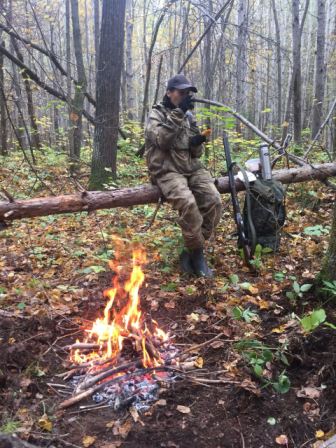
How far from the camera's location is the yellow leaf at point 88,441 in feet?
8.01

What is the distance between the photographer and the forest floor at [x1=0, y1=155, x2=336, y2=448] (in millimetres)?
2533

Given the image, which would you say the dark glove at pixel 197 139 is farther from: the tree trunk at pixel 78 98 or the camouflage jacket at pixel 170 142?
the tree trunk at pixel 78 98

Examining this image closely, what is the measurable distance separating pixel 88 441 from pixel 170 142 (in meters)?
3.32

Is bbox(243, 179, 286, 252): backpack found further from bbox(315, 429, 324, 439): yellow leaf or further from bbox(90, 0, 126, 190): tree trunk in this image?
bbox(90, 0, 126, 190): tree trunk

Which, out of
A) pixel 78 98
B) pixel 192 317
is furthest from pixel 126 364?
pixel 78 98

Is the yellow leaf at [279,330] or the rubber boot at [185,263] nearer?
the yellow leaf at [279,330]

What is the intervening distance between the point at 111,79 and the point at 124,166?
8.52 feet

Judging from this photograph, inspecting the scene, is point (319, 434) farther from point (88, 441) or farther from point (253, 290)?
point (253, 290)

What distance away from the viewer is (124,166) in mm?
10195

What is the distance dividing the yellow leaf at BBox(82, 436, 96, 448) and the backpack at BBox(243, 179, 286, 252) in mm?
3318

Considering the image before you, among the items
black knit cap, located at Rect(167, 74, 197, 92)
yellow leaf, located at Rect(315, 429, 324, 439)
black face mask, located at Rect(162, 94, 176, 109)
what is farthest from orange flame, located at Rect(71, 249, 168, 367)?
black knit cap, located at Rect(167, 74, 197, 92)

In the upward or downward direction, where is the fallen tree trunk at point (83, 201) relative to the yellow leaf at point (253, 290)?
upward

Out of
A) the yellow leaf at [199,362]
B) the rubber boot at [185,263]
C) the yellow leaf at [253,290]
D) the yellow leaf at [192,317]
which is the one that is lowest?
the yellow leaf at [199,362]

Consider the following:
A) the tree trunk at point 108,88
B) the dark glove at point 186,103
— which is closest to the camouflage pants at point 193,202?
the dark glove at point 186,103
